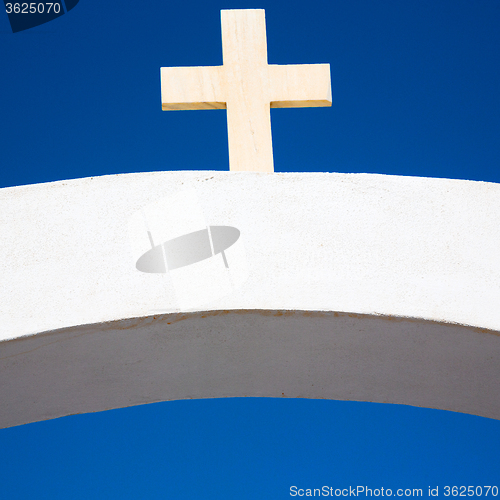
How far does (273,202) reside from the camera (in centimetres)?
266

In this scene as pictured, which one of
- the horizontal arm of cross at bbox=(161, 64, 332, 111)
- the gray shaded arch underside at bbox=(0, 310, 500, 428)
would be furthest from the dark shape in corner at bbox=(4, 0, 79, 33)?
the gray shaded arch underside at bbox=(0, 310, 500, 428)

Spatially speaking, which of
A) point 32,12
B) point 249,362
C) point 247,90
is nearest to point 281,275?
point 249,362

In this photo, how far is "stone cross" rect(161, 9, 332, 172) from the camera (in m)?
3.12

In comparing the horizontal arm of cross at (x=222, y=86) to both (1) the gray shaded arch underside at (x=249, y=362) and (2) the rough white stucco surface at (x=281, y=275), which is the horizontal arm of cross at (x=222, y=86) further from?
(1) the gray shaded arch underside at (x=249, y=362)

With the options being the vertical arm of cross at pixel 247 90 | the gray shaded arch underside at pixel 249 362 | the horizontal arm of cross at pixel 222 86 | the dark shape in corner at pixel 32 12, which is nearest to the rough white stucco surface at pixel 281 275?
the gray shaded arch underside at pixel 249 362

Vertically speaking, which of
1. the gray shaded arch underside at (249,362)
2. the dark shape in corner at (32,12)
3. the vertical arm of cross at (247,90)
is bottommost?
the gray shaded arch underside at (249,362)

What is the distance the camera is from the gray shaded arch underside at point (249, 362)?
2289mm

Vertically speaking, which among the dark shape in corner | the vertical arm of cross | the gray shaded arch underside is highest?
the dark shape in corner

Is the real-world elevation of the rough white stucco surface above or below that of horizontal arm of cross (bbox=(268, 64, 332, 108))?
below

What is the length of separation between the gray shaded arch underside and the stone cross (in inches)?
39.4

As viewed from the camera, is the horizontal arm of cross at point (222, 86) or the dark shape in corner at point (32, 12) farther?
the dark shape in corner at point (32, 12)

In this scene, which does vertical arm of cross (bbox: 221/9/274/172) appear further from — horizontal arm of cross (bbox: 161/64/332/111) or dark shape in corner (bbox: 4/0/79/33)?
dark shape in corner (bbox: 4/0/79/33)

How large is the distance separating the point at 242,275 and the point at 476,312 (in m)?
0.83

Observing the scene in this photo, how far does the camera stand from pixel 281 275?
2381 mm
